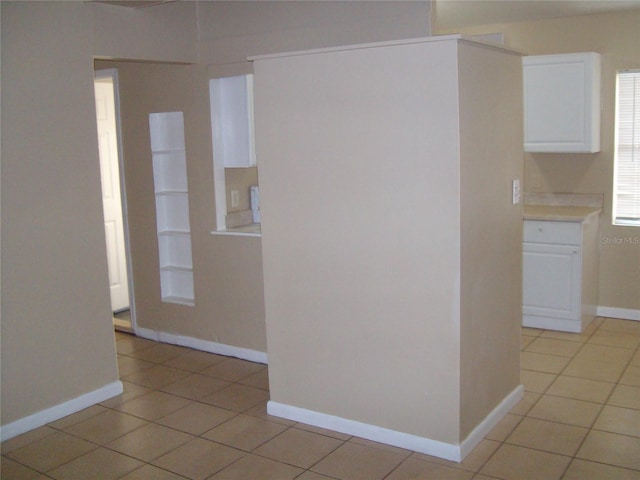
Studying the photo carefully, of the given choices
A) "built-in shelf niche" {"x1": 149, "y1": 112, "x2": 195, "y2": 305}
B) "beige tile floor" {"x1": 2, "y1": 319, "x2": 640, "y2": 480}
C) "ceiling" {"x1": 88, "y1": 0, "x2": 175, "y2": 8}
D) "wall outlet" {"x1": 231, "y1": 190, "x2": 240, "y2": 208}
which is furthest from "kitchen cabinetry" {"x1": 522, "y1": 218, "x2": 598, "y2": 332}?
"ceiling" {"x1": 88, "y1": 0, "x2": 175, "y2": 8}

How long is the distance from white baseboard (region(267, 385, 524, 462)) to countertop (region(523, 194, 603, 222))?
1.56m

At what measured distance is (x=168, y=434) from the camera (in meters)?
3.58

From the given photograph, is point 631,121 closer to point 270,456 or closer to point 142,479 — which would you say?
point 270,456

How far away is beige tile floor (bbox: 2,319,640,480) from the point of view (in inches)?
122

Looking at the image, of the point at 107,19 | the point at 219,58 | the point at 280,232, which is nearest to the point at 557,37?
the point at 219,58

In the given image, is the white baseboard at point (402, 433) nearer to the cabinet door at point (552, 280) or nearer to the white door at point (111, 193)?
the cabinet door at point (552, 280)

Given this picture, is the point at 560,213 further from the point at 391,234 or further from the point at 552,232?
the point at 391,234

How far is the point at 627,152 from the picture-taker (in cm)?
518

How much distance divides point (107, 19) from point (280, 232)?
5.54 feet

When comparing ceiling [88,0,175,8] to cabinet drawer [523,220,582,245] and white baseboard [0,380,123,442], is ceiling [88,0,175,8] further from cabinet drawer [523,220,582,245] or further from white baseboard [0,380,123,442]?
cabinet drawer [523,220,582,245]

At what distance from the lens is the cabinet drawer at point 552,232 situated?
4.86 metres

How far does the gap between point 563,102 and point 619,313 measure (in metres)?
1.74

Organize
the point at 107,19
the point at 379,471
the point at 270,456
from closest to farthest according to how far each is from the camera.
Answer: the point at 379,471, the point at 270,456, the point at 107,19

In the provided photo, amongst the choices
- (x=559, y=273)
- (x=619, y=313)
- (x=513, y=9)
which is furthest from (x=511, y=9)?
(x=619, y=313)
